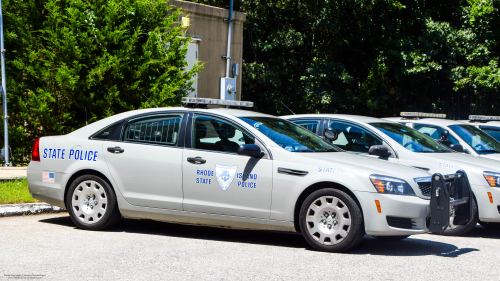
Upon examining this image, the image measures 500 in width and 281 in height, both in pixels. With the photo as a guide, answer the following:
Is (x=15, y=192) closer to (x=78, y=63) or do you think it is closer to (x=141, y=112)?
(x=141, y=112)

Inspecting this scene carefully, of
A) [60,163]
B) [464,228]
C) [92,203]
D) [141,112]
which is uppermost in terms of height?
[141,112]

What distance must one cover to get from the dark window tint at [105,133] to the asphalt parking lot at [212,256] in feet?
3.77

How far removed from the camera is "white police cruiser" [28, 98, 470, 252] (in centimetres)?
602

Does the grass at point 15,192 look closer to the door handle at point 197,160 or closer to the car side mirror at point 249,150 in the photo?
the door handle at point 197,160

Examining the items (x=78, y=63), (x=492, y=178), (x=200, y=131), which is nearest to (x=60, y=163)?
(x=200, y=131)

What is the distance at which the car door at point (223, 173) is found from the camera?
638 centimetres

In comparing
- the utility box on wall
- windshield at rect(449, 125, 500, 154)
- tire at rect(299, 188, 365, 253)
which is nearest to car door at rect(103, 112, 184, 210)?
tire at rect(299, 188, 365, 253)

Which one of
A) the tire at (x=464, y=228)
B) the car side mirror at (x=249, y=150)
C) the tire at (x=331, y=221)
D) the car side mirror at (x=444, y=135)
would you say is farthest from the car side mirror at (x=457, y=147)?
the car side mirror at (x=249, y=150)

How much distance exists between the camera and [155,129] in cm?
708

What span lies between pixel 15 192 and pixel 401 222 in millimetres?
5894

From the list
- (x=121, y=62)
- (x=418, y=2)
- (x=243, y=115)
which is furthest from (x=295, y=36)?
(x=243, y=115)

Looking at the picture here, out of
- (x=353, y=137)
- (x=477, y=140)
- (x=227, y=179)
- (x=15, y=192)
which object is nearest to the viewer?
(x=227, y=179)

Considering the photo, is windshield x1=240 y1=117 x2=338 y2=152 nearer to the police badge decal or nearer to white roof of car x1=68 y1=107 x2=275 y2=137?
white roof of car x1=68 y1=107 x2=275 y2=137

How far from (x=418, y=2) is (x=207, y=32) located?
11354 mm
